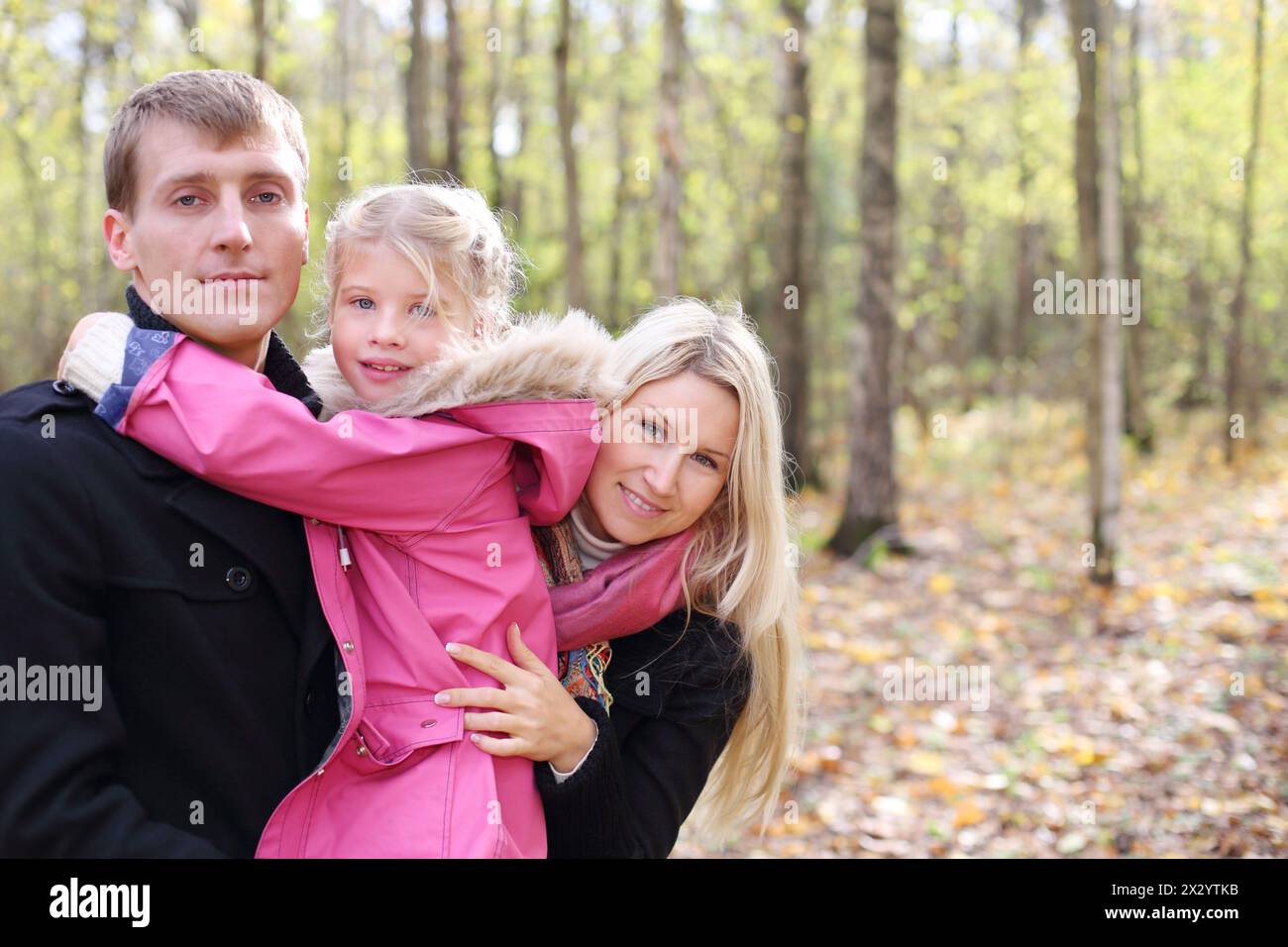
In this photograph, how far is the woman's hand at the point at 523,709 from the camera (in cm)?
219

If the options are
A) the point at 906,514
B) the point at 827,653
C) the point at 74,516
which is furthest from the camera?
the point at 906,514

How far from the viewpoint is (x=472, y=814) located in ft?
6.92

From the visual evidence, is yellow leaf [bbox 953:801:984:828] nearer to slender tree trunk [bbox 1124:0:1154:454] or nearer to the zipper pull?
the zipper pull

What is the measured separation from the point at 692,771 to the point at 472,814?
670mm

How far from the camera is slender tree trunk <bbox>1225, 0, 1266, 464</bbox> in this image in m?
12.9

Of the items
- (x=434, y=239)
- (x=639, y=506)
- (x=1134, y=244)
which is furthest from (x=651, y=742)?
(x=1134, y=244)

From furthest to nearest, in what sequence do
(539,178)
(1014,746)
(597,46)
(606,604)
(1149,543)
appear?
(539,178) < (597,46) < (1149,543) < (1014,746) < (606,604)

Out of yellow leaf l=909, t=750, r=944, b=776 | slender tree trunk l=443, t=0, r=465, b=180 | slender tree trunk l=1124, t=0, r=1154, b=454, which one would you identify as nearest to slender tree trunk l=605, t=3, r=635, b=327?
slender tree trunk l=443, t=0, r=465, b=180

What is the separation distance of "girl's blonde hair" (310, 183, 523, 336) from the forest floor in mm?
2427

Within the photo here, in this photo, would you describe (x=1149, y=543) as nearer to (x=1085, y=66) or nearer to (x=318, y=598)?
(x=1085, y=66)

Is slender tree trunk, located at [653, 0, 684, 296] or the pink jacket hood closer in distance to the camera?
the pink jacket hood

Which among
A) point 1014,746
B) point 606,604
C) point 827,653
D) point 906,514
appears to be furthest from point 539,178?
point 606,604

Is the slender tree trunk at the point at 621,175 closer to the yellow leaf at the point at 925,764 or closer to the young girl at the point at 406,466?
the yellow leaf at the point at 925,764

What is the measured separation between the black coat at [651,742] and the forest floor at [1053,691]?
5.11 ft
